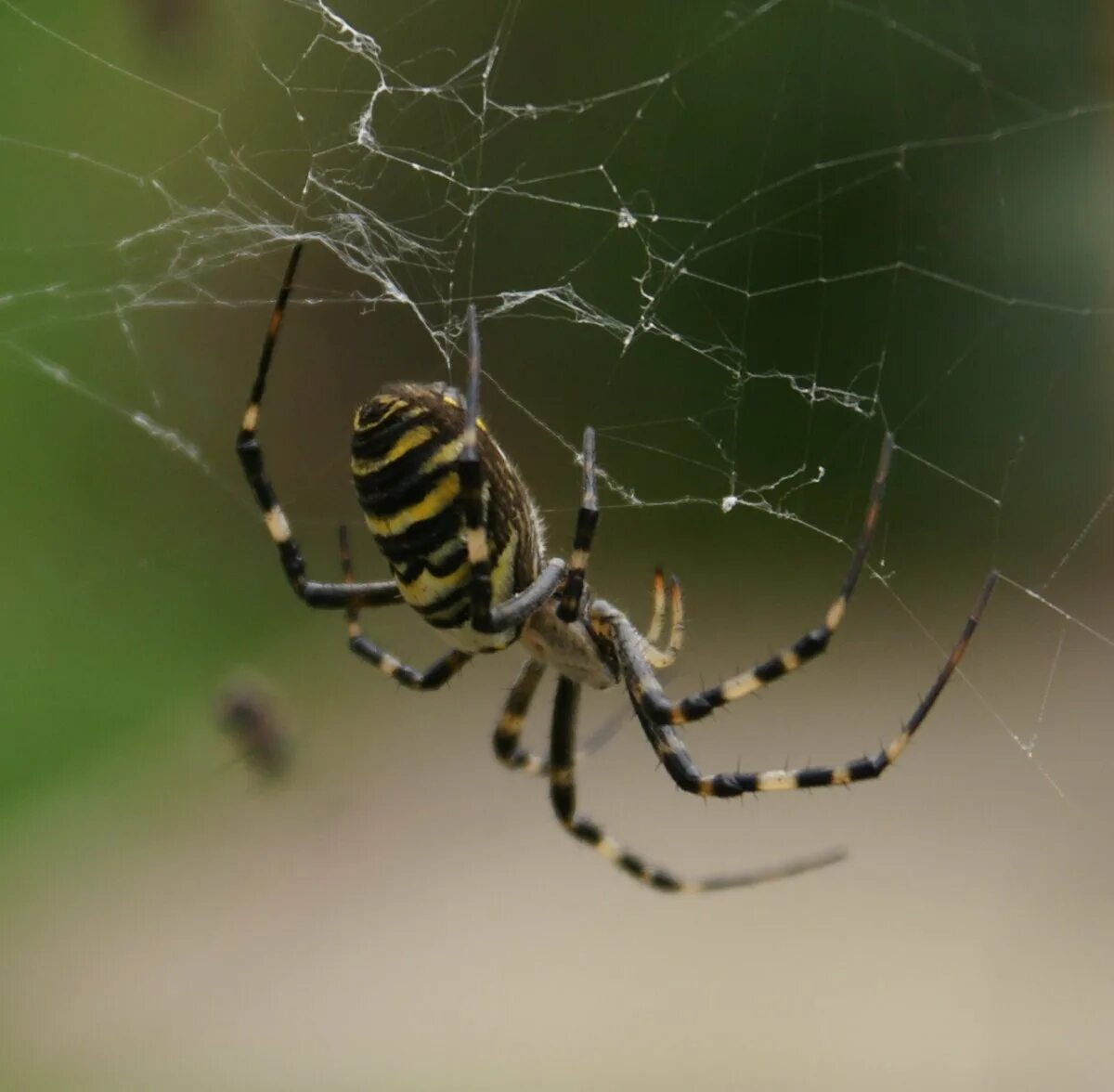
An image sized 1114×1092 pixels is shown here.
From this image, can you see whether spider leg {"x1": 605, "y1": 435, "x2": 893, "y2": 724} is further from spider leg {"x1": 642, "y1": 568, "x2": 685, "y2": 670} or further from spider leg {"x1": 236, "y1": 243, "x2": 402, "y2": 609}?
spider leg {"x1": 236, "y1": 243, "x2": 402, "y2": 609}

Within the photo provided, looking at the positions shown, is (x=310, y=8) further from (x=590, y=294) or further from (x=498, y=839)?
(x=498, y=839)

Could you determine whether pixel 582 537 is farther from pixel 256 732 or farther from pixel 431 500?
pixel 256 732

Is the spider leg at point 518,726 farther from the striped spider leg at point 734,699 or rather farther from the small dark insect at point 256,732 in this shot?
the small dark insect at point 256,732

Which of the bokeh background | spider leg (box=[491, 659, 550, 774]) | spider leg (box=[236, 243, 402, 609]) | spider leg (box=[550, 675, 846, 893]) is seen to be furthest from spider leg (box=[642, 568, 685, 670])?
the bokeh background

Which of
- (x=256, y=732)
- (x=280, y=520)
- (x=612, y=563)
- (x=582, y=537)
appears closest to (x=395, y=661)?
(x=280, y=520)

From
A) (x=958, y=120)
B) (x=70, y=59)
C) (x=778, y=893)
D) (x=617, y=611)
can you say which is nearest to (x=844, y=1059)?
(x=778, y=893)
